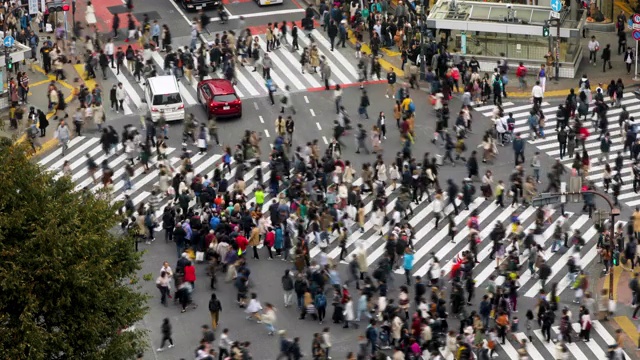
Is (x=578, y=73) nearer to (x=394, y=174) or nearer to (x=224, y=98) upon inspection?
(x=394, y=174)

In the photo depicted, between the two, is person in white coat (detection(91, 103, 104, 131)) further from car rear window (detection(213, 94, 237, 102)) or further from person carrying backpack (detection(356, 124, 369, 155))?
person carrying backpack (detection(356, 124, 369, 155))

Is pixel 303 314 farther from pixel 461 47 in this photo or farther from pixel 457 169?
pixel 461 47

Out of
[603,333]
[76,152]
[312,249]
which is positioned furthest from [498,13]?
[603,333]

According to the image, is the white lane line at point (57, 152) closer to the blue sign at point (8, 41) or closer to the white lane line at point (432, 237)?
the blue sign at point (8, 41)

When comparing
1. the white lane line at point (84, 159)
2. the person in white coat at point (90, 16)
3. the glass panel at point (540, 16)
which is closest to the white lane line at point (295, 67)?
the person in white coat at point (90, 16)

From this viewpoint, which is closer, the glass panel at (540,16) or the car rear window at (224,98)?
the car rear window at (224,98)

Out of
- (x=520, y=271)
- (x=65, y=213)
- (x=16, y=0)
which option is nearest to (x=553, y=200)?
(x=520, y=271)
